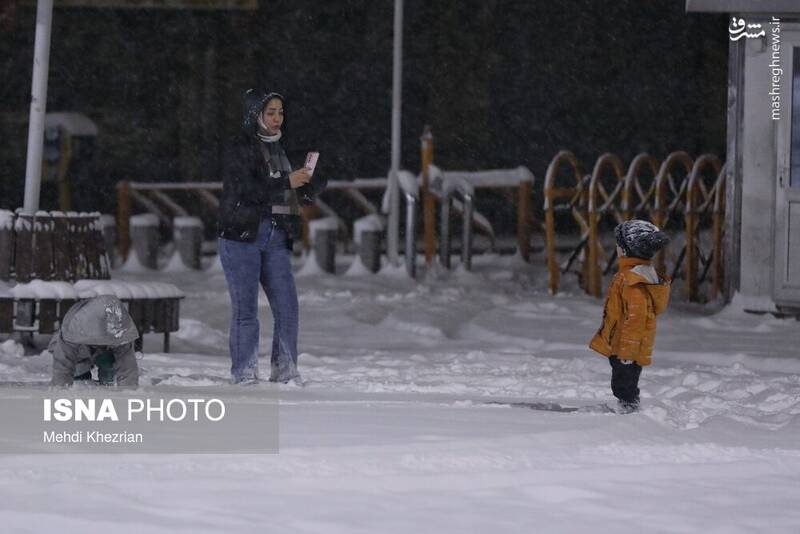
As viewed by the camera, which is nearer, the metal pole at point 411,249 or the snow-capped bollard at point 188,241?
the metal pole at point 411,249

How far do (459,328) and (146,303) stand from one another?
317 centimetres

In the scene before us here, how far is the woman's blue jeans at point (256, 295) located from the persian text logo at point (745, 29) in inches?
233

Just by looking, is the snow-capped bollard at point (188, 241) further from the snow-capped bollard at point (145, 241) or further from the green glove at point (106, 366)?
the green glove at point (106, 366)

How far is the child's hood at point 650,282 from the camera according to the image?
7762 millimetres

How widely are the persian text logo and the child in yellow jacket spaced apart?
5.94 metres

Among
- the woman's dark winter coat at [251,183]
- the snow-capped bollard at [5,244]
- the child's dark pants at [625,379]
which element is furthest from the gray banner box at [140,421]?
the snow-capped bollard at [5,244]

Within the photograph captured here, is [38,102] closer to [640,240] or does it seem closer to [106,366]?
[106,366]

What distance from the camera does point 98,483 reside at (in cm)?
571

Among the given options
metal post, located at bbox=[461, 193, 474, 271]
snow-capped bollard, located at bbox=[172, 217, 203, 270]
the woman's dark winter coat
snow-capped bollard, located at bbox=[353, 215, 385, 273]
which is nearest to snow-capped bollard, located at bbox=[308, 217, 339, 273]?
snow-capped bollard, located at bbox=[353, 215, 385, 273]

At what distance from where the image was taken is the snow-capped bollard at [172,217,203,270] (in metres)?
18.0

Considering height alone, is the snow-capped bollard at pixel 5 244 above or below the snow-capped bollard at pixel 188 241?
below

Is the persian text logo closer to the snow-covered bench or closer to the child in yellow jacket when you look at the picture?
the snow-covered bench

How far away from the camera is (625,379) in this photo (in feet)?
25.6

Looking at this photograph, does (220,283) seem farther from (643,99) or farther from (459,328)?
(643,99)
